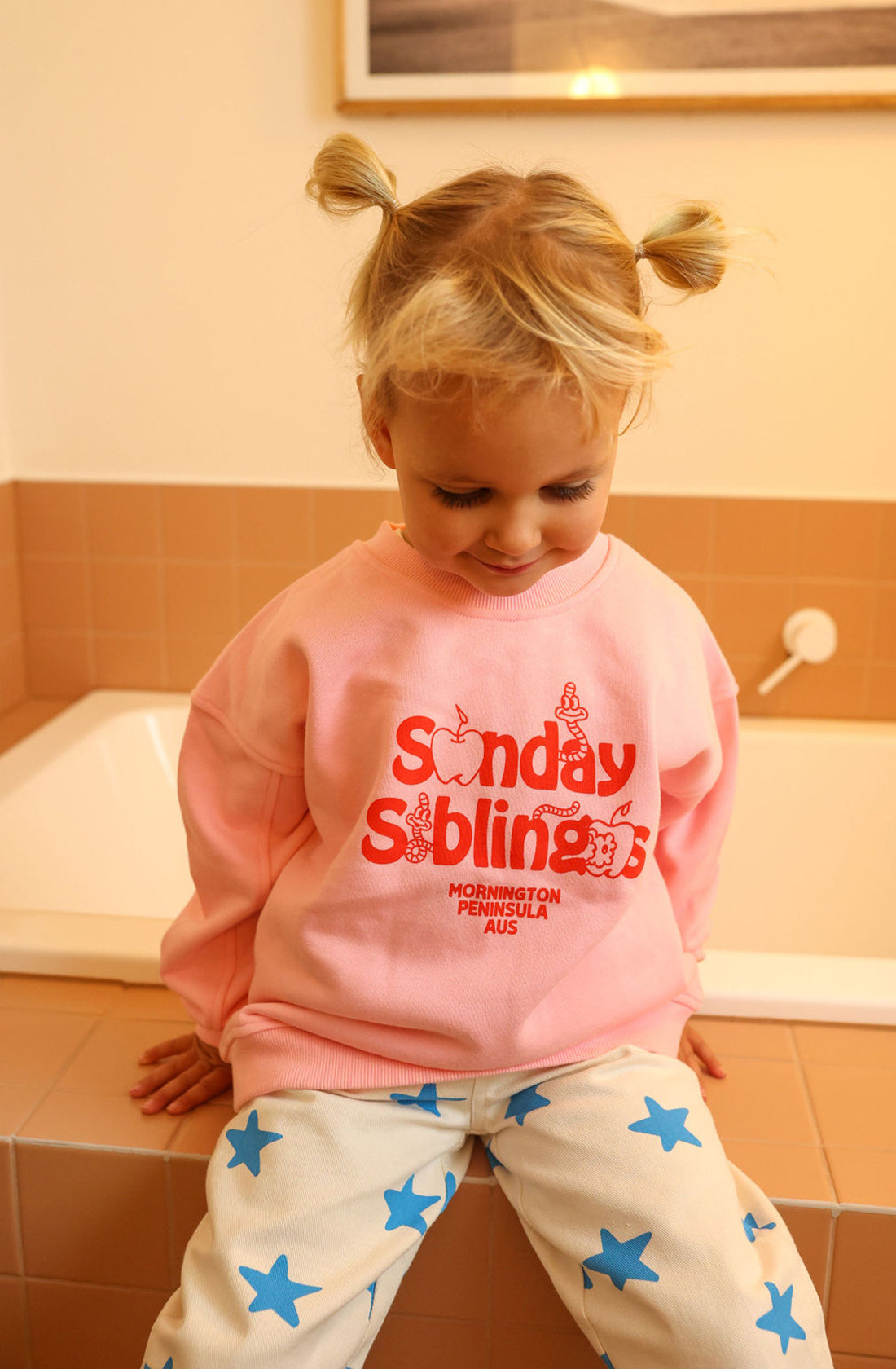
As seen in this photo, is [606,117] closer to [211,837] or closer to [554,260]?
[554,260]

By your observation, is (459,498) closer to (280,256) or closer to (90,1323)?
(90,1323)

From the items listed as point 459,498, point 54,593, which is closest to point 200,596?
point 54,593

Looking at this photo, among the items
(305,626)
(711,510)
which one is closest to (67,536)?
(711,510)

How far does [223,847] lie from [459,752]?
220 millimetres

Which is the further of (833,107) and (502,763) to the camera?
(833,107)

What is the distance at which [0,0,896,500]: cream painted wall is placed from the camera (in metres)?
1.66

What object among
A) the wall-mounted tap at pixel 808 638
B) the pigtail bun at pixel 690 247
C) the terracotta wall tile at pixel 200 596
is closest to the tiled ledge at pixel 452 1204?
the pigtail bun at pixel 690 247

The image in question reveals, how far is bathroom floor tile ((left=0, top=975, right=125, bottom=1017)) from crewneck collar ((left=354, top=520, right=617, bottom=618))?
0.52 m

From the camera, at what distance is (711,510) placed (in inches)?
70.2

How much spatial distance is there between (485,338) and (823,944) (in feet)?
4.21

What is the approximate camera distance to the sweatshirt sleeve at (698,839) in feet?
3.38

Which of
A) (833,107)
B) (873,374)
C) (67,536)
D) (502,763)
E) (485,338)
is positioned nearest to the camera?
(485,338)

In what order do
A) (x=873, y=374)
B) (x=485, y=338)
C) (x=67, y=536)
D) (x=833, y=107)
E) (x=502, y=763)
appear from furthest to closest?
(x=67, y=536), (x=873, y=374), (x=833, y=107), (x=502, y=763), (x=485, y=338)

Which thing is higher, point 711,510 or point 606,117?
point 606,117
